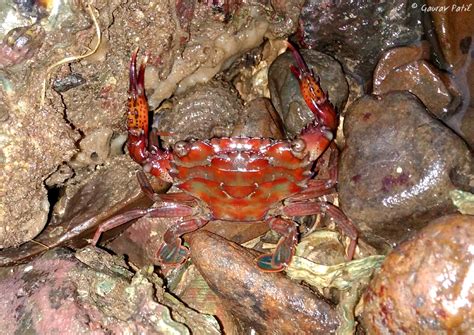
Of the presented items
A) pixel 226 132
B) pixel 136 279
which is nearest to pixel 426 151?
pixel 226 132

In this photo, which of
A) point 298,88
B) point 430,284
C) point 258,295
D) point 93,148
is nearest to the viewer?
point 430,284

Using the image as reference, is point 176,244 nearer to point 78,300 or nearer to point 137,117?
point 137,117

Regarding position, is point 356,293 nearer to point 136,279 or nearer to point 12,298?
point 136,279

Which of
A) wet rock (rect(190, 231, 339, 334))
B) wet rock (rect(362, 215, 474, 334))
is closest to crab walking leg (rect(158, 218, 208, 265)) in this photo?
wet rock (rect(190, 231, 339, 334))

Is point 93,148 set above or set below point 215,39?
below

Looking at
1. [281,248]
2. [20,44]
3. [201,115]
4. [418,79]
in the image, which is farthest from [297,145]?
[20,44]

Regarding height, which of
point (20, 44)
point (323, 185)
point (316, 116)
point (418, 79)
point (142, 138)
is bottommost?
point (323, 185)

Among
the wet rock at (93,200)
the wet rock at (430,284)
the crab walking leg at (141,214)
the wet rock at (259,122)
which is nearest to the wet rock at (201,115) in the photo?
the wet rock at (259,122)
